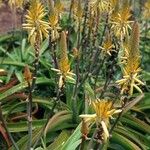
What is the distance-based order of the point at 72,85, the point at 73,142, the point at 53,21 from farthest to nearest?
the point at 72,85
the point at 73,142
the point at 53,21

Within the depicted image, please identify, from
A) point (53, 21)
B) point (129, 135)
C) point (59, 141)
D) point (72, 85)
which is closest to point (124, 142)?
point (129, 135)

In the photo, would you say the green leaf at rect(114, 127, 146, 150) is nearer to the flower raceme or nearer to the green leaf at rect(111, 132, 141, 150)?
the green leaf at rect(111, 132, 141, 150)

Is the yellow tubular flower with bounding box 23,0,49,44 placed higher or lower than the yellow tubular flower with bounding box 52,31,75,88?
higher

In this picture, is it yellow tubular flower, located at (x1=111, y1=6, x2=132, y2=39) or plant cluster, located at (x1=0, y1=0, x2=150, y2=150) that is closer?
plant cluster, located at (x1=0, y1=0, x2=150, y2=150)

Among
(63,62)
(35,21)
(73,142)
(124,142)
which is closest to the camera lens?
(63,62)

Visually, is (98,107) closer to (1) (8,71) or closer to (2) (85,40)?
(2) (85,40)

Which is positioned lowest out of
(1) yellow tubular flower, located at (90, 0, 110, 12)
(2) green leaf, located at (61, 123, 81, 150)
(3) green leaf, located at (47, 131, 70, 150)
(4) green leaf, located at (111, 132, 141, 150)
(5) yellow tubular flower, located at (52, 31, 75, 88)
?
(4) green leaf, located at (111, 132, 141, 150)

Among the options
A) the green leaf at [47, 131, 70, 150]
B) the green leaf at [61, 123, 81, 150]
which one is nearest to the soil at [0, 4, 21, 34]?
the green leaf at [47, 131, 70, 150]

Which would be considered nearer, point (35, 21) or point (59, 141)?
point (35, 21)

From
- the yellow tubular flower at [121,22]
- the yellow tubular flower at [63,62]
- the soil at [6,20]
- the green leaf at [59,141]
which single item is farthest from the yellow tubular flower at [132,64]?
the soil at [6,20]

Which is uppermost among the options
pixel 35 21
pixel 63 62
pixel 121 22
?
pixel 35 21

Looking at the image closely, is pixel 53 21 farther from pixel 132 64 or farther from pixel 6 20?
pixel 6 20

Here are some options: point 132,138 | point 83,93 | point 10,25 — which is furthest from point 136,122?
point 10,25
